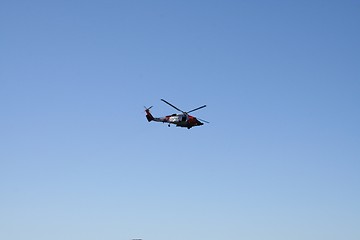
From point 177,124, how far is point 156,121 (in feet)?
58.4

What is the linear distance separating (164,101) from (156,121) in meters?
20.3

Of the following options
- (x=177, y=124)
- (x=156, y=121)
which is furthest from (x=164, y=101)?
(x=156, y=121)

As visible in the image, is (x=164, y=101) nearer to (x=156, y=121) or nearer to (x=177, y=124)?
(x=177, y=124)

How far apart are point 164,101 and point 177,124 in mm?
7996

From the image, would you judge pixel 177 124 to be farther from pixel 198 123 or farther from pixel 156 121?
pixel 156 121

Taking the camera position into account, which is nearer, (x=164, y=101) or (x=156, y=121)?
(x=164, y=101)

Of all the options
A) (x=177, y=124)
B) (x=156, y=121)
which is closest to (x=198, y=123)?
(x=177, y=124)

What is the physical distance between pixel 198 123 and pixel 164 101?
1140cm

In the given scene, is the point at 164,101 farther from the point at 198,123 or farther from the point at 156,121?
the point at 156,121

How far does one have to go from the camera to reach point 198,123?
127 metres

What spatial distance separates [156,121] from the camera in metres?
147

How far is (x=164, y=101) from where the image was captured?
128 metres

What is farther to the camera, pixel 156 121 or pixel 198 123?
pixel 156 121
